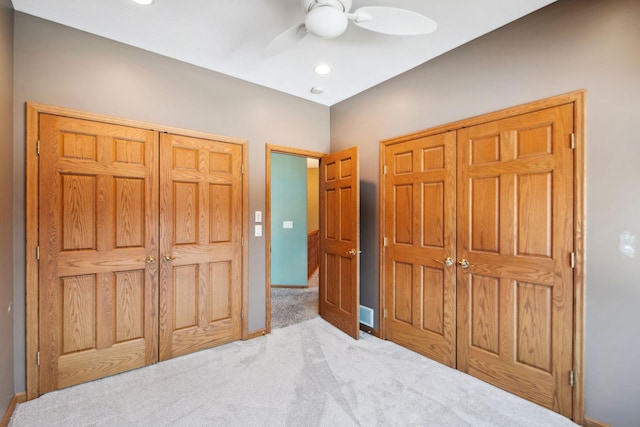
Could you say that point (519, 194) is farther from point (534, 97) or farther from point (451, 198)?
point (534, 97)

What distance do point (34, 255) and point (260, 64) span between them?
7.60 feet

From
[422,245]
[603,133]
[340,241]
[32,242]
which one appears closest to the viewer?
[603,133]

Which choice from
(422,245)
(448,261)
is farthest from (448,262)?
(422,245)

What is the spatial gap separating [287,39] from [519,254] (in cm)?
218

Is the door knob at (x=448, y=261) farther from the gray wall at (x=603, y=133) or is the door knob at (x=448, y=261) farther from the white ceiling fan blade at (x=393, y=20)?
the white ceiling fan blade at (x=393, y=20)

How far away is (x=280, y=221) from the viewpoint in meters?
5.12

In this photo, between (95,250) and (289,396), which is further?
(95,250)

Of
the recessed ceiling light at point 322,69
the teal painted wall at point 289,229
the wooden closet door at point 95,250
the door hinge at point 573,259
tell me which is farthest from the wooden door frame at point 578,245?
the teal painted wall at point 289,229

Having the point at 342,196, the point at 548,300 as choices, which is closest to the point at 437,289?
the point at 548,300

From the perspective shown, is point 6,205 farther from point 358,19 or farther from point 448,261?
point 448,261

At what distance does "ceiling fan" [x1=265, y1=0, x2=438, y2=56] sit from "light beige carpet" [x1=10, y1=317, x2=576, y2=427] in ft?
7.80

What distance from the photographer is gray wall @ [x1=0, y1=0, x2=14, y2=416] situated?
1.74 meters

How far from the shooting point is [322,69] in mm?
2699

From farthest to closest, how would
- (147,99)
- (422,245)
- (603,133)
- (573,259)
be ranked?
(422,245) < (147,99) < (573,259) < (603,133)
